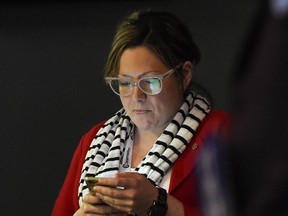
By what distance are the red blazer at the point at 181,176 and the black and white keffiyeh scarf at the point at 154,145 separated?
0.06 feet

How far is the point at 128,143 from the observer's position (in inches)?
64.6

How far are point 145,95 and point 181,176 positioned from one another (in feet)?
0.76

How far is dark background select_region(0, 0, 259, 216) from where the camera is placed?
2168 millimetres

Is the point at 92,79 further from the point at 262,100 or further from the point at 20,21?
the point at 262,100

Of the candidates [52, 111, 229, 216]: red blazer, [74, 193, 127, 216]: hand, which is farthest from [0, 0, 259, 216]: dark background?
[74, 193, 127, 216]: hand

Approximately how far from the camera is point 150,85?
1501 mm

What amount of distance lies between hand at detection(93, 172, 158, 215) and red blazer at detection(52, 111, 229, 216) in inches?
4.4

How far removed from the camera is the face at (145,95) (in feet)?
4.94

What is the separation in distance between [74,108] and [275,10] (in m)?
1.97

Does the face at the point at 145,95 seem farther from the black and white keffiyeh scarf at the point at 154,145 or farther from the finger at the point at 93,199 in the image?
the finger at the point at 93,199

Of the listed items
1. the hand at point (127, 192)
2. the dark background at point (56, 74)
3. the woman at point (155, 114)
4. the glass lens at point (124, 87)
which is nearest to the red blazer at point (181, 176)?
the woman at point (155, 114)

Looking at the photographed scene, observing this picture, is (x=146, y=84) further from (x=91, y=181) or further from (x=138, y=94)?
(x=91, y=181)

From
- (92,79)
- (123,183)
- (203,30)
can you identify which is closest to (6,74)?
(92,79)

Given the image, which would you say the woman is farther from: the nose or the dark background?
the dark background
